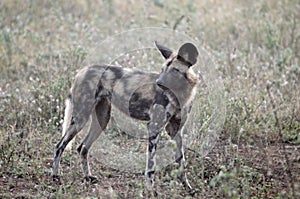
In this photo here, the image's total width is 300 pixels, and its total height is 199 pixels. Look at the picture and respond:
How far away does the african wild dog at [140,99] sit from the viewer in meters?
4.67

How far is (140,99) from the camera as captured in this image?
4.96 meters

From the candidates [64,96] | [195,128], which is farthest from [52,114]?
[195,128]

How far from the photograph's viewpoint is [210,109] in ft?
18.8

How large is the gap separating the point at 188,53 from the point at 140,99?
25.8 inches

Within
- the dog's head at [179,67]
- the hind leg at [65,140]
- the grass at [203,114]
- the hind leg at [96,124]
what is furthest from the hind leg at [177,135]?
the hind leg at [65,140]

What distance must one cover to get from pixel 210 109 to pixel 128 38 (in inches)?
110

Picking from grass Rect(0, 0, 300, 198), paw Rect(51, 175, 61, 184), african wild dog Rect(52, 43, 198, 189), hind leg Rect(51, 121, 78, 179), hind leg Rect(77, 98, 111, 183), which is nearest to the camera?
grass Rect(0, 0, 300, 198)

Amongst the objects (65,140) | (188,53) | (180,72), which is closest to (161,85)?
(180,72)

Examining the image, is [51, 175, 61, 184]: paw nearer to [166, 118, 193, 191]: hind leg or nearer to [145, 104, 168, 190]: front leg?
[145, 104, 168, 190]: front leg

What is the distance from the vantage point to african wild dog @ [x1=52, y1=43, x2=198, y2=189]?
15.3 ft

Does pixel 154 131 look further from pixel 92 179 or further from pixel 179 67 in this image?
pixel 92 179

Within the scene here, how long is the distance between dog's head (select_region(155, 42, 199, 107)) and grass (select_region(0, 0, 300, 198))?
0.61 metres

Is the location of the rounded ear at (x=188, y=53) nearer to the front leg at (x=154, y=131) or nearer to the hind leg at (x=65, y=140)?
the front leg at (x=154, y=131)

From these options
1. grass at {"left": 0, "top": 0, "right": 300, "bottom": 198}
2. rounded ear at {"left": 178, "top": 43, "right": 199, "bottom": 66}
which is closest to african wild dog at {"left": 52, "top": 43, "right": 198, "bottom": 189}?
rounded ear at {"left": 178, "top": 43, "right": 199, "bottom": 66}
